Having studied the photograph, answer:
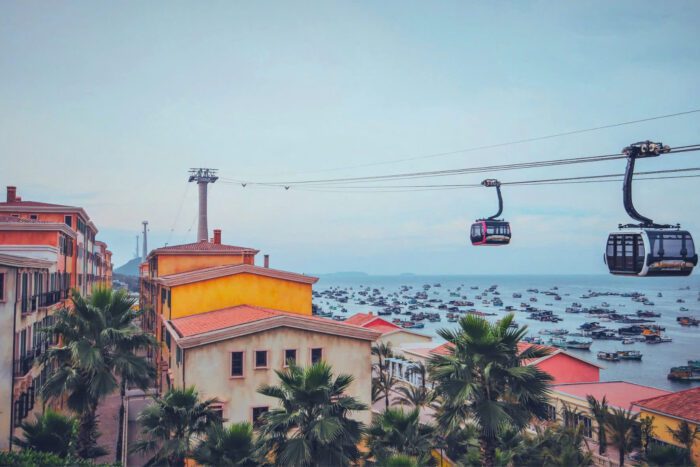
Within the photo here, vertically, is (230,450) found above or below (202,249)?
below

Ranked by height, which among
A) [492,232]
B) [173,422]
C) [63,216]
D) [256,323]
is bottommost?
[173,422]

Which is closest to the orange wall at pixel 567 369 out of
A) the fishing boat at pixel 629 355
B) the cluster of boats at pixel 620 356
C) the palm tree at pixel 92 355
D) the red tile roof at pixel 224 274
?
the red tile roof at pixel 224 274

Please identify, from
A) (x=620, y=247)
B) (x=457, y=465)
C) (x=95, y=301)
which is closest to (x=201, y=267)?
(x=95, y=301)

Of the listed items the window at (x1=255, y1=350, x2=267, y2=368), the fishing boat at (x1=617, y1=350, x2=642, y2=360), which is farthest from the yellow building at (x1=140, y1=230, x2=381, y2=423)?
the fishing boat at (x1=617, y1=350, x2=642, y2=360)

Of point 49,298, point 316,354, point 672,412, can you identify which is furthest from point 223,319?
point 672,412

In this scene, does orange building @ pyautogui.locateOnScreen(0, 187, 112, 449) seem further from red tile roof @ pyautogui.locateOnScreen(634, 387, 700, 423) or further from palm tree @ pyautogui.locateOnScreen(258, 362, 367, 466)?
red tile roof @ pyautogui.locateOnScreen(634, 387, 700, 423)

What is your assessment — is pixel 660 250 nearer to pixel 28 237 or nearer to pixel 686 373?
pixel 28 237
